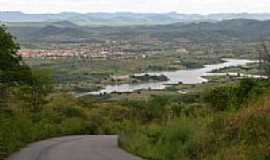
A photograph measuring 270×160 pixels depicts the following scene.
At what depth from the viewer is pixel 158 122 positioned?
100ft

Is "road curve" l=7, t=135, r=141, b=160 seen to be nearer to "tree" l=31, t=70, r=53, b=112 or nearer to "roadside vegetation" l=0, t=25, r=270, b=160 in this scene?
"roadside vegetation" l=0, t=25, r=270, b=160

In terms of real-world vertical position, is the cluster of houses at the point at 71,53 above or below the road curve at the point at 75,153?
below

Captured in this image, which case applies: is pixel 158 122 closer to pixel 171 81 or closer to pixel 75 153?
pixel 75 153

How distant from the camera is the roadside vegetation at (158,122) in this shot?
15805mm

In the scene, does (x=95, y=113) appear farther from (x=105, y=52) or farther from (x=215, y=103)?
(x=105, y=52)

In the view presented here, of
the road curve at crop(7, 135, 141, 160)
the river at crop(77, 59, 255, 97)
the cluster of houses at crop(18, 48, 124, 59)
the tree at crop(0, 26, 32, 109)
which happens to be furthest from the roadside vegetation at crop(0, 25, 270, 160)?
the cluster of houses at crop(18, 48, 124, 59)

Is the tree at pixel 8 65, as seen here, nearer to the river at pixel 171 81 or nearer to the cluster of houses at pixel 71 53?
the river at pixel 171 81

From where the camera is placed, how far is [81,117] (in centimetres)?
4697

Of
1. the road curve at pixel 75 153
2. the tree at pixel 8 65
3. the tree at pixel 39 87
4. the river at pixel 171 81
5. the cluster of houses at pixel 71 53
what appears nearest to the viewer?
the road curve at pixel 75 153

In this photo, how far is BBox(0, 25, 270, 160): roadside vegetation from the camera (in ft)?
51.9

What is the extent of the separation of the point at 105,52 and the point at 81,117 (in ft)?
455

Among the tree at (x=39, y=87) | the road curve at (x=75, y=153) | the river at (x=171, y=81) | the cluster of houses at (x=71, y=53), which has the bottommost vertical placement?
the cluster of houses at (x=71, y=53)

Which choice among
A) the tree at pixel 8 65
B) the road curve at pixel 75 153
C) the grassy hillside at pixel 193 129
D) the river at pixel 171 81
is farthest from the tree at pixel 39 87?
the river at pixel 171 81

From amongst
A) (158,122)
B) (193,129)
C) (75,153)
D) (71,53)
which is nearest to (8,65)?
(158,122)
